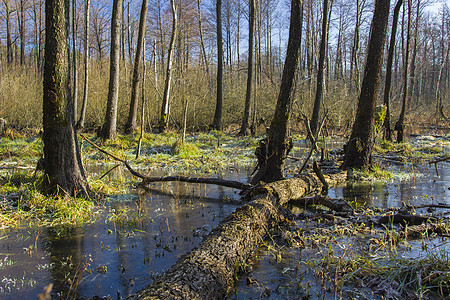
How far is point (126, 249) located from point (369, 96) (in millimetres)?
A: 7049

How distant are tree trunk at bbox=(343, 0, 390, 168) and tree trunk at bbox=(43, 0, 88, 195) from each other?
267 inches

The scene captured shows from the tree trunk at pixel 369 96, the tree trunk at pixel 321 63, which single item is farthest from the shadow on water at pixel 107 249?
the tree trunk at pixel 321 63

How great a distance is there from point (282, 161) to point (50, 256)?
14.7 ft

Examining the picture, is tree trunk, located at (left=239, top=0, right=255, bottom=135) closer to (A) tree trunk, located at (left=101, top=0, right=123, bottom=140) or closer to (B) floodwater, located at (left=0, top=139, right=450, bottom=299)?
(A) tree trunk, located at (left=101, top=0, right=123, bottom=140)

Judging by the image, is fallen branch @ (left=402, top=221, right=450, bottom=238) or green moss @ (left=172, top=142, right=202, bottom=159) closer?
fallen branch @ (left=402, top=221, right=450, bottom=238)

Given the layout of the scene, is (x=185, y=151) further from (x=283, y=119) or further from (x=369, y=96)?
(x=369, y=96)

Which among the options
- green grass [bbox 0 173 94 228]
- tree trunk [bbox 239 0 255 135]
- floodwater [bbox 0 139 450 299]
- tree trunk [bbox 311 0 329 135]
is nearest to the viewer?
floodwater [bbox 0 139 450 299]

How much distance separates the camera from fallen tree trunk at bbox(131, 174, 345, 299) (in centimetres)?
263

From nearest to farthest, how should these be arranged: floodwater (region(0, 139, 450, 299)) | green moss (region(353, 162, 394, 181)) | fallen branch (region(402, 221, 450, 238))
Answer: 1. floodwater (region(0, 139, 450, 299))
2. fallen branch (region(402, 221, 450, 238))
3. green moss (region(353, 162, 394, 181))

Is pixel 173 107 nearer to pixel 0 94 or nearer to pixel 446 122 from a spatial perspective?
pixel 0 94

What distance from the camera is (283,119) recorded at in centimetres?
661

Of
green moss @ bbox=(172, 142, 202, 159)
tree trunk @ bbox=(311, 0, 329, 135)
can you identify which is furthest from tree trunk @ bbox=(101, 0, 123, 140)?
tree trunk @ bbox=(311, 0, 329, 135)

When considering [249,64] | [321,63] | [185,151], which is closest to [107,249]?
[185,151]

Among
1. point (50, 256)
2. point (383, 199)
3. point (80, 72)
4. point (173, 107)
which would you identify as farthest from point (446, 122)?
point (50, 256)
